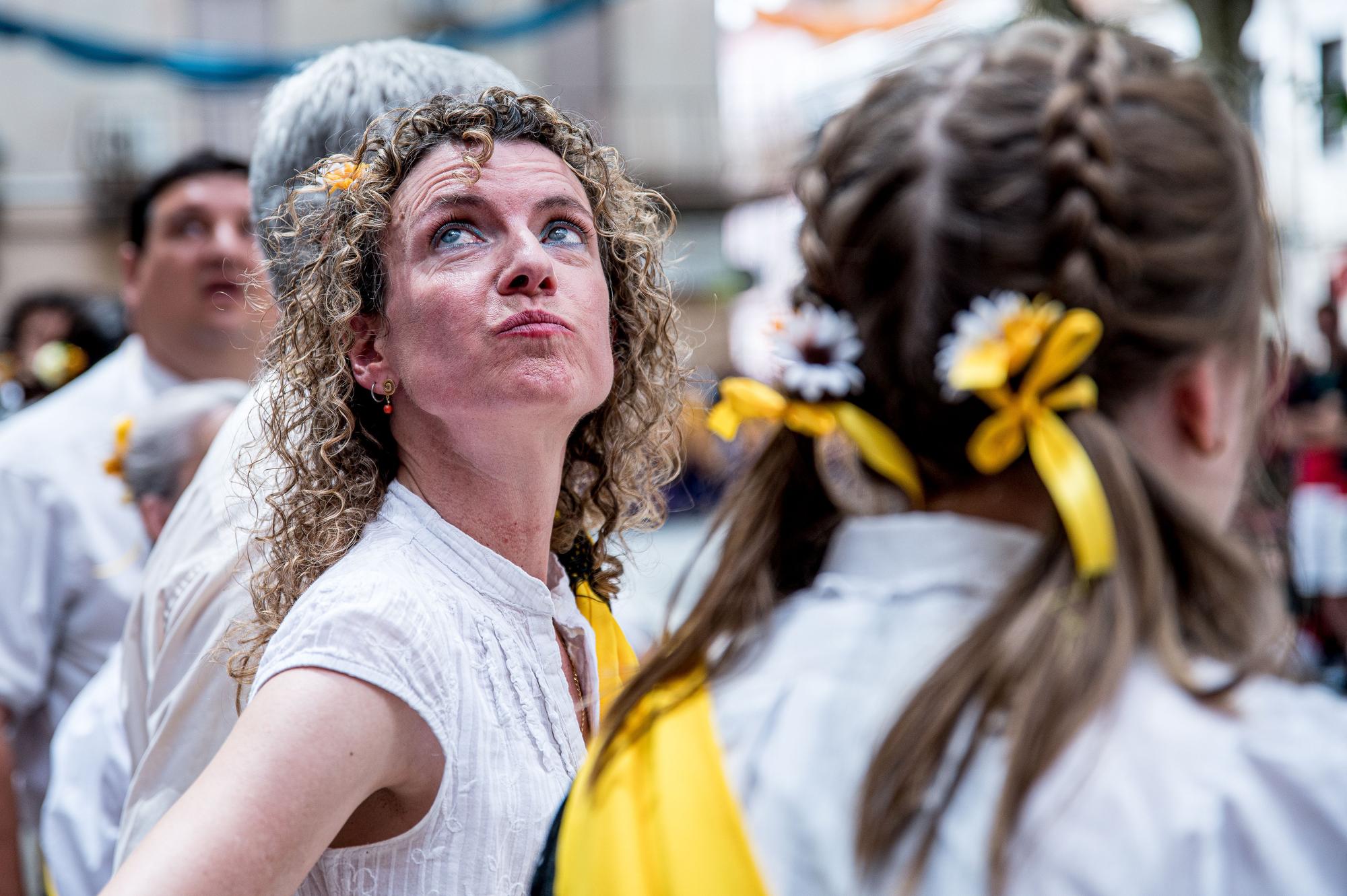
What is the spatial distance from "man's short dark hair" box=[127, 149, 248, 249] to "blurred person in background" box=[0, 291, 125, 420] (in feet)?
4.83

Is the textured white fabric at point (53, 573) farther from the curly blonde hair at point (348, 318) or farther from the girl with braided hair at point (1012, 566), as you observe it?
the girl with braided hair at point (1012, 566)

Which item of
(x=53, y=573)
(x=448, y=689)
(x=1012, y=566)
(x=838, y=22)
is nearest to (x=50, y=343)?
(x=53, y=573)

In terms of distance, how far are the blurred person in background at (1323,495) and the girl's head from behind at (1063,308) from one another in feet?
18.2

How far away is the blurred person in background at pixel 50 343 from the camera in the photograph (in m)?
4.69

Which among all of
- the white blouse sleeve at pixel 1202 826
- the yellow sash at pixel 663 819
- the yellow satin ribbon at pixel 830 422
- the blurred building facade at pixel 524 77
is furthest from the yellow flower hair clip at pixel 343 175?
the blurred building facade at pixel 524 77

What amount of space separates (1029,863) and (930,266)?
444mm

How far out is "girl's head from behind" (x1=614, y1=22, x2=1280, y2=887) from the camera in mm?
984

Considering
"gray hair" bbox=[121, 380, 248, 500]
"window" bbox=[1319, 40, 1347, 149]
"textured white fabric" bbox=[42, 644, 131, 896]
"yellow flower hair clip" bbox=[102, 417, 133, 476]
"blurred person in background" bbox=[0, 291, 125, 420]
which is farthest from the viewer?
"window" bbox=[1319, 40, 1347, 149]

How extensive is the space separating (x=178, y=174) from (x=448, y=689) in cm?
227

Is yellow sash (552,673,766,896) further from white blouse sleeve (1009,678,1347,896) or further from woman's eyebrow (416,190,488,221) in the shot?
woman's eyebrow (416,190,488,221)

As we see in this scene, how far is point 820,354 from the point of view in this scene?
1103mm

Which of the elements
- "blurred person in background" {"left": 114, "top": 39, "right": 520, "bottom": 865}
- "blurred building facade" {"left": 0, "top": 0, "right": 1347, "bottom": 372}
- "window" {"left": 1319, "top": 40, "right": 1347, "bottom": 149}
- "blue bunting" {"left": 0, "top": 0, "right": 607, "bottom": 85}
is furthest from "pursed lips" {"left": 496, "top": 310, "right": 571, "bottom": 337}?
"blurred building facade" {"left": 0, "top": 0, "right": 1347, "bottom": 372}

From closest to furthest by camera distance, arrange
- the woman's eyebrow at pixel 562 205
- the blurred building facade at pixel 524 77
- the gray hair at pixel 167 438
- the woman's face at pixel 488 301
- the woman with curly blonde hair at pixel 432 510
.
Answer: the woman with curly blonde hair at pixel 432 510, the woman's face at pixel 488 301, the woman's eyebrow at pixel 562 205, the gray hair at pixel 167 438, the blurred building facade at pixel 524 77

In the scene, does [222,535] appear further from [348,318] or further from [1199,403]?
[1199,403]
